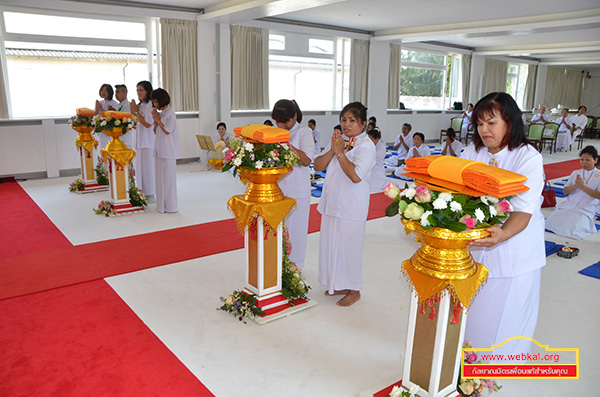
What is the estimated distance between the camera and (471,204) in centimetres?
202

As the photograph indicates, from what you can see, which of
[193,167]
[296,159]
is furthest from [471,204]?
[193,167]

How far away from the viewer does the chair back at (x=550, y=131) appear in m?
13.7

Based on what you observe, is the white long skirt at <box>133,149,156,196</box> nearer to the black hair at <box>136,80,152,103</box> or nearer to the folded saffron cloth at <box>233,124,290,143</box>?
the black hair at <box>136,80,152,103</box>

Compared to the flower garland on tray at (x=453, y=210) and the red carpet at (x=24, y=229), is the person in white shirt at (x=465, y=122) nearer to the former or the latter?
the red carpet at (x=24, y=229)

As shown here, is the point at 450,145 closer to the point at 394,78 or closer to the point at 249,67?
the point at 249,67

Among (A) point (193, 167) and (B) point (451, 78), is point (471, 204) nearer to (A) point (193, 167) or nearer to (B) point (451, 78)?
(A) point (193, 167)

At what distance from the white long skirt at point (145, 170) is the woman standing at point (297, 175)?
352cm

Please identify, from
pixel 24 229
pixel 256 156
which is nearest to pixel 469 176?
pixel 256 156

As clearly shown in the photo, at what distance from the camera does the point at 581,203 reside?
19.3 feet

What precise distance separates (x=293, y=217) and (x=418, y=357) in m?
2.03

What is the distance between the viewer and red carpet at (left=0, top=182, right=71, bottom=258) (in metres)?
4.93

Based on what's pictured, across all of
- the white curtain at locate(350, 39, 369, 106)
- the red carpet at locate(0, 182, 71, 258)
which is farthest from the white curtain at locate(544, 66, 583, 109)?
the red carpet at locate(0, 182, 71, 258)

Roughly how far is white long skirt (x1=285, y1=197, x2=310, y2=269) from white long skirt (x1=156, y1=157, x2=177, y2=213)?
2.55m

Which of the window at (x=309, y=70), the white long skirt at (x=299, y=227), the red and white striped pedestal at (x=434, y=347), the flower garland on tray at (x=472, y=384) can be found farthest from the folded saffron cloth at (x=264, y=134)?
the window at (x=309, y=70)
